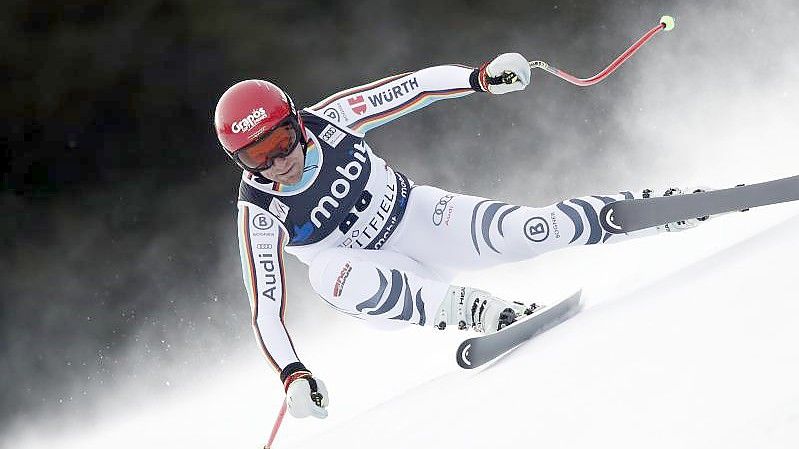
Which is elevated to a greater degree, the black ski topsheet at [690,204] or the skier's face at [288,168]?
the skier's face at [288,168]

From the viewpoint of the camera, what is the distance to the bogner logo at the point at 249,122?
3180 millimetres

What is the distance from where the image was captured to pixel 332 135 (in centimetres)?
348

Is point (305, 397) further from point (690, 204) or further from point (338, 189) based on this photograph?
point (690, 204)

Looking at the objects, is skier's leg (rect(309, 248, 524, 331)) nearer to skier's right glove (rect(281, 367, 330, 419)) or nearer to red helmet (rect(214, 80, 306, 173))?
skier's right glove (rect(281, 367, 330, 419))

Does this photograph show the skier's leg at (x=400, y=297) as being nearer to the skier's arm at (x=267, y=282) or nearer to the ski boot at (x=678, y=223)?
the skier's arm at (x=267, y=282)

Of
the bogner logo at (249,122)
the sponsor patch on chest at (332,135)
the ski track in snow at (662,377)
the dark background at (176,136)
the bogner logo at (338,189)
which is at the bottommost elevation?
the ski track in snow at (662,377)

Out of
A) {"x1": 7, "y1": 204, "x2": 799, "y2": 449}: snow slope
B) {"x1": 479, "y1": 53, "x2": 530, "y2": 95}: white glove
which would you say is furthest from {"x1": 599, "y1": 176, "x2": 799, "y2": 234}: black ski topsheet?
{"x1": 479, "y1": 53, "x2": 530, "y2": 95}: white glove

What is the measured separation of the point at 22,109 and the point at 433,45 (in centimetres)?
273

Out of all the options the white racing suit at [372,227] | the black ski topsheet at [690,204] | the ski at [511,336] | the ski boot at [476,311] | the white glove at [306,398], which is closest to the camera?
the black ski topsheet at [690,204]

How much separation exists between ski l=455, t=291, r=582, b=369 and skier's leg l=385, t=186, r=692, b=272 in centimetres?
23

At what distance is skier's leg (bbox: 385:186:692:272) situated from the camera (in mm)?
3088

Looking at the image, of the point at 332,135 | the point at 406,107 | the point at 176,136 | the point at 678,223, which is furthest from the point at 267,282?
the point at 176,136

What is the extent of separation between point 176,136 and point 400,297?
361 centimetres

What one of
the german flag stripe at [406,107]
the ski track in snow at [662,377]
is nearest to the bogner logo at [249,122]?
the german flag stripe at [406,107]
